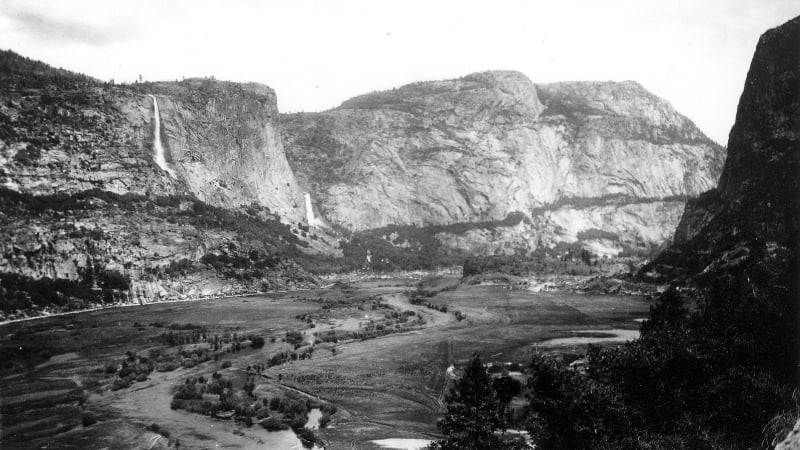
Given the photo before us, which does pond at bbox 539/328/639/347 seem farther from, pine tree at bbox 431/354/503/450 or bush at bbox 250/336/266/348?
pine tree at bbox 431/354/503/450

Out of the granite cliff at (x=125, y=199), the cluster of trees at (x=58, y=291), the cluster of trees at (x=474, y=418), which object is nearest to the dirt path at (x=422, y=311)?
the granite cliff at (x=125, y=199)

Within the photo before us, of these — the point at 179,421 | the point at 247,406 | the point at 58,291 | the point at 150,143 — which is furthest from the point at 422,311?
the point at 150,143

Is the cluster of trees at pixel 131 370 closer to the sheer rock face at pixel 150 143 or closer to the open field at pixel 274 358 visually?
the open field at pixel 274 358

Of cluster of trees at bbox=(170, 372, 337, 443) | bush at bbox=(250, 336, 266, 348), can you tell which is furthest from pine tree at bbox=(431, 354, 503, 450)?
bush at bbox=(250, 336, 266, 348)

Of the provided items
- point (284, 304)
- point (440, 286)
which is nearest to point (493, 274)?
point (440, 286)

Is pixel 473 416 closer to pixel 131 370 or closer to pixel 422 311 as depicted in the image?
pixel 131 370

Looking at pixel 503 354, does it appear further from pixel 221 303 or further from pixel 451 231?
pixel 451 231

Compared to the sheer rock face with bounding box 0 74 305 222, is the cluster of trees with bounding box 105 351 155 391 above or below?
below
